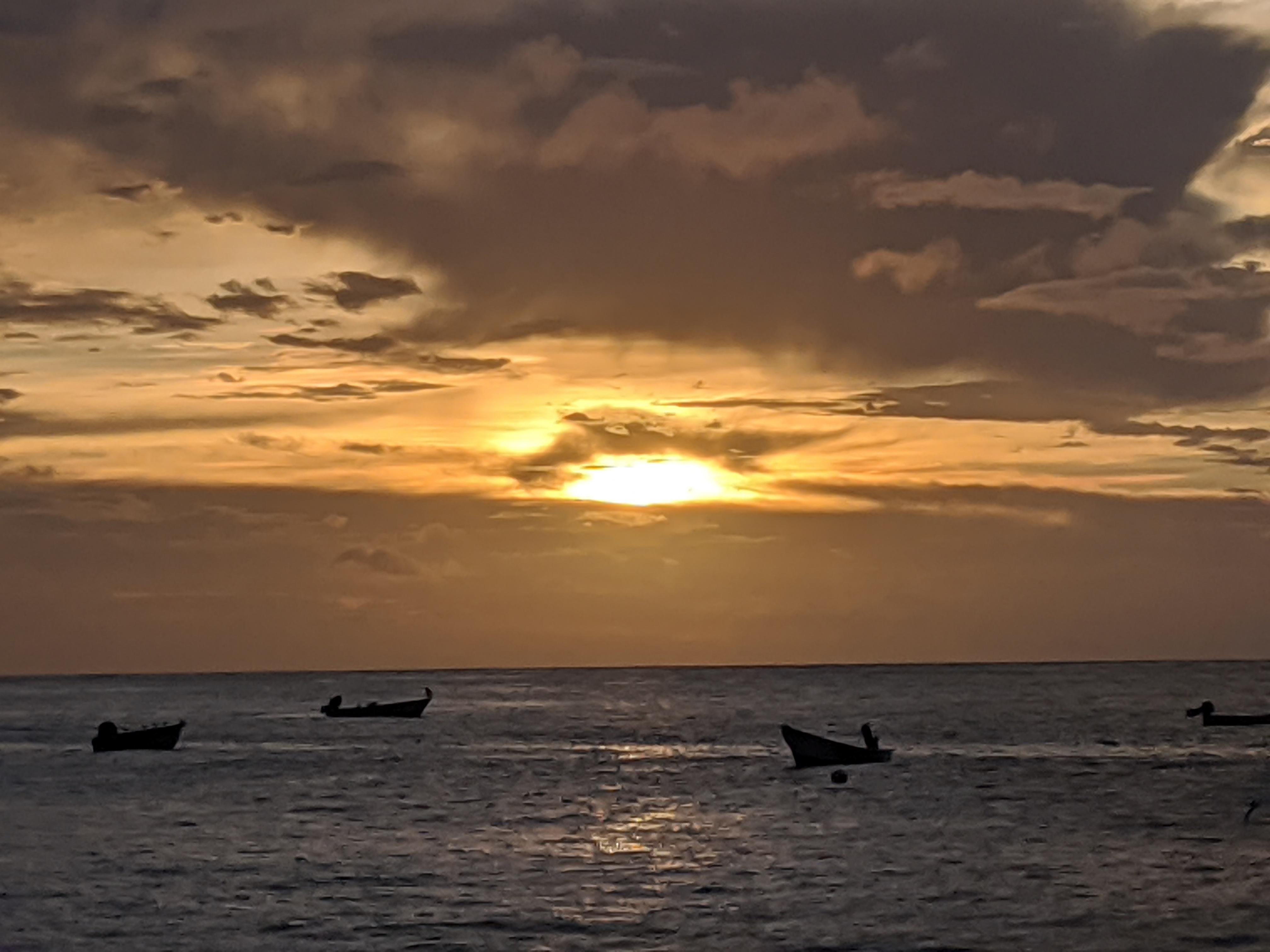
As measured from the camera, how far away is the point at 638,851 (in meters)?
60.0

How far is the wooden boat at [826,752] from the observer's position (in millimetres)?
91312

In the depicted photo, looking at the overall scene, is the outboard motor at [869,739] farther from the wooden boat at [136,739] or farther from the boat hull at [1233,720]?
the wooden boat at [136,739]

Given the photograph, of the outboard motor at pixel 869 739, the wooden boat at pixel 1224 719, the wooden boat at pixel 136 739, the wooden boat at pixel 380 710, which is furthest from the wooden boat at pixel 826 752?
the wooden boat at pixel 380 710

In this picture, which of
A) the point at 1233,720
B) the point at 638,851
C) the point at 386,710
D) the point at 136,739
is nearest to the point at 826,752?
the point at 638,851

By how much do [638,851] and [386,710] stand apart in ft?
382

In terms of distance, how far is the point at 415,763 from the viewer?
108 metres

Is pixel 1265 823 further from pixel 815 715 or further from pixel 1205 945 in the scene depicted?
pixel 815 715

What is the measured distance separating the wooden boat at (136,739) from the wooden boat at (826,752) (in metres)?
44.4

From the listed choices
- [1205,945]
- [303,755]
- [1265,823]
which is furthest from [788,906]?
[303,755]

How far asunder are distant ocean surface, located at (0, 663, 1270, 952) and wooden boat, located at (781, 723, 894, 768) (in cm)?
121

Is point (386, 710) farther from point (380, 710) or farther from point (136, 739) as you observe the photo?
point (136, 739)

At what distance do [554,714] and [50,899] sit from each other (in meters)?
150

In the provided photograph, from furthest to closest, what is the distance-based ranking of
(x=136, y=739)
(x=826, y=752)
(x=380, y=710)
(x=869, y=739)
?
(x=380, y=710) < (x=136, y=739) < (x=826, y=752) < (x=869, y=739)

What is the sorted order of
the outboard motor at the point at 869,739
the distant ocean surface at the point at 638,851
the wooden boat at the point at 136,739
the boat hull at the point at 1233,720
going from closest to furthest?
1. the distant ocean surface at the point at 638,851
2. the outboard motor at the point at 869,739
3. the wooden boat at the point at 136,739
4. the boat hull at the point at 1233,720
